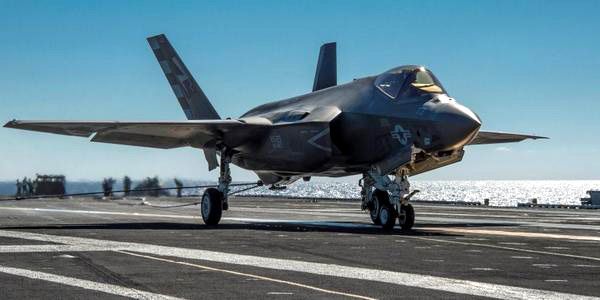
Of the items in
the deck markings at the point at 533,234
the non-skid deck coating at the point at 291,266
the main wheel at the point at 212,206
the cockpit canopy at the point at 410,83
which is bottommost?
the deck markings at the point at 533,234

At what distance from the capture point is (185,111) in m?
35.3

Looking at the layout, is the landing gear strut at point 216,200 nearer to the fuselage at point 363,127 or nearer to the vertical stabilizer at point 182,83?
the fuselage at point 363,127

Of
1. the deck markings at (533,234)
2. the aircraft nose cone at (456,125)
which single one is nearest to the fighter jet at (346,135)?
the aircraft nose cone at (456,125)

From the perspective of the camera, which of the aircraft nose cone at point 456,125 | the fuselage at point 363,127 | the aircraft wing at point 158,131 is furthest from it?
the aircraft wing at point 158,131

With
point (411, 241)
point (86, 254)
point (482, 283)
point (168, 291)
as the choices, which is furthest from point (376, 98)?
point (168, 291)

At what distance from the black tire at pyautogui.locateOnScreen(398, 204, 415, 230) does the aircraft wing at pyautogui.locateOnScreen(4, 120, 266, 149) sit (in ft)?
19.7

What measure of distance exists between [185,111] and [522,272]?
23.9m

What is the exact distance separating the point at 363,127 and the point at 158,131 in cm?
721

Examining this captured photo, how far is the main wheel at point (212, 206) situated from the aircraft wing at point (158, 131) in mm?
2097

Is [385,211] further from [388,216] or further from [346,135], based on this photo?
[346,135]

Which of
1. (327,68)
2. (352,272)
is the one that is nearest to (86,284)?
(352,272)

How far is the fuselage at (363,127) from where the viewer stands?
75.8 feet

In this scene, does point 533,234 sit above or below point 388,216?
below

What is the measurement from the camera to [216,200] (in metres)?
27.7
